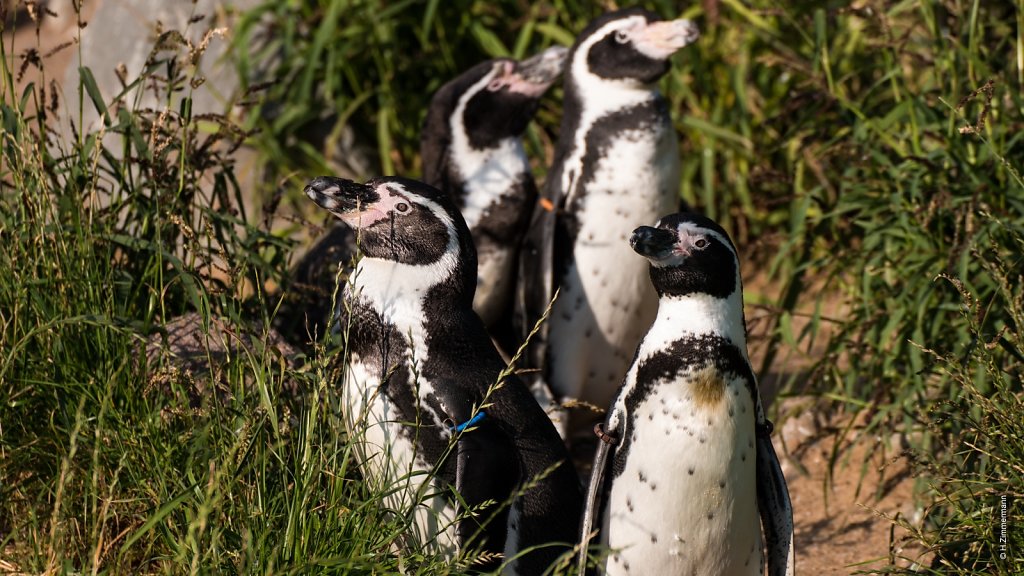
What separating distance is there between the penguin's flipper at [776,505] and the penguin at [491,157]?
156cm

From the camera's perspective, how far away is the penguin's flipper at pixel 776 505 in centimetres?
289

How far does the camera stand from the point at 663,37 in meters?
4.16

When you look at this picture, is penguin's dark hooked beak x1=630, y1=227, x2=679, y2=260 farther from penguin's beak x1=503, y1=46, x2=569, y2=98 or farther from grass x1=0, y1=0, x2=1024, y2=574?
penguin's beak x1=503, y1=46, x2=569, y2=98

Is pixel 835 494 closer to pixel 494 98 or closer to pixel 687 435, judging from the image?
pixel 687 435

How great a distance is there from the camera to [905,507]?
3.77m

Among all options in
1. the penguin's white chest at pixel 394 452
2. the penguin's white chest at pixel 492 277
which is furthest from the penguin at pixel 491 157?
the penguin's white chest at pixel 394 452

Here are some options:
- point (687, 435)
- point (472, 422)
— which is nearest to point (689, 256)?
point (687, 435)

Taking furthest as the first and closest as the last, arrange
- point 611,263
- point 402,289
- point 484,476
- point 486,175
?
point 486,175 → point 611,263 → point 402,289 → point 484,476

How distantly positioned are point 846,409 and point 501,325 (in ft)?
3.80

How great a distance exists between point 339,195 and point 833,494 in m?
1.87

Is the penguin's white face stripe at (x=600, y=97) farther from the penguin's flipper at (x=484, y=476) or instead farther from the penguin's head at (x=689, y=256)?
the penguin's flipper at (x=484, y=476)

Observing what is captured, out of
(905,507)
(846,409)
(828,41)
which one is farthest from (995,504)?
(828,41)

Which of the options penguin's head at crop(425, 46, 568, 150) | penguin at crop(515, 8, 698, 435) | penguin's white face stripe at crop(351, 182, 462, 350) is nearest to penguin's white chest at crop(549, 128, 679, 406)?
penguin at crop(515, 8, 698, 435)

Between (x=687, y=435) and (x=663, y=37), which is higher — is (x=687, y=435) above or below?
below
